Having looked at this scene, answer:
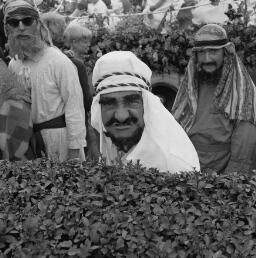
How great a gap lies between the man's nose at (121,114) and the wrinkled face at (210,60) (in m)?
2.01

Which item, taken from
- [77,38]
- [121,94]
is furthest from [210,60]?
[121,94]

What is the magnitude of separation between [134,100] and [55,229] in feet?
4.91

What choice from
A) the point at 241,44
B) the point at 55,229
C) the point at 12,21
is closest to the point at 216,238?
the point at 55,229

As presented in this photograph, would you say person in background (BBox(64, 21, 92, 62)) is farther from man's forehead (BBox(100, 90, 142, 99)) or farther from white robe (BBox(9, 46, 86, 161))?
man's forehead (BBox(100, 90, 142, 99))

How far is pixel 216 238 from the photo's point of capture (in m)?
2.45

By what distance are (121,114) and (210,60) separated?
2.09 m

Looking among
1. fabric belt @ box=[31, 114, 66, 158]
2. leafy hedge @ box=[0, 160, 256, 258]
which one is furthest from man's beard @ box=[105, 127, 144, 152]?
fabric belt @ box=[31, 114, 66, 158]

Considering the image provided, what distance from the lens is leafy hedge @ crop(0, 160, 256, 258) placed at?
240 centimetres

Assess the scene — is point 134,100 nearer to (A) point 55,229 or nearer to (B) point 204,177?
(B) point 204,177

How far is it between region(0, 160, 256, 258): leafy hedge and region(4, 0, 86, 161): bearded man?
1.85 m

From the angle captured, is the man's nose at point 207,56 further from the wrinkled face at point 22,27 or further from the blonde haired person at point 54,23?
the blonde haired person at point 54,23

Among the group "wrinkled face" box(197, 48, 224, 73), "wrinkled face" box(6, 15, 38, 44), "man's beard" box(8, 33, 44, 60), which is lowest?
"wrinkled face" box(197, 48, 224, 73)

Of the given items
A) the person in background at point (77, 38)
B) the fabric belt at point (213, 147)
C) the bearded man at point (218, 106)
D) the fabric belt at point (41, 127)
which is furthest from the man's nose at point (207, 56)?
the person in background at point (77, 38)

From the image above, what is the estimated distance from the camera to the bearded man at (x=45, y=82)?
16.9 ft
